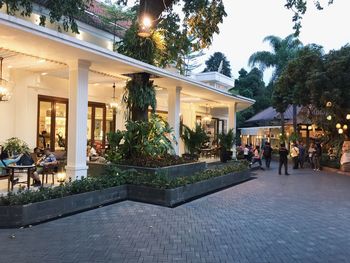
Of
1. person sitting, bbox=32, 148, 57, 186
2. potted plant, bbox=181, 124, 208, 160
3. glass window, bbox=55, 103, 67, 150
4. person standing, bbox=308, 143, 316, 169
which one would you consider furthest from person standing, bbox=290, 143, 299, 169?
person sitting, bbox=32, 148, 57, 186

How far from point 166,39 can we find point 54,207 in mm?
10080

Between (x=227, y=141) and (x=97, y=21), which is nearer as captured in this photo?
(x=97, y=21)

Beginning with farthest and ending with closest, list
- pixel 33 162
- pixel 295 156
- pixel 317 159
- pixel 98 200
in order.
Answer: pixel 295 156
pixel 317 159
pixel 33 162
pixel 98 200

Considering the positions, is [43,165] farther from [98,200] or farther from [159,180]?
[159,180]

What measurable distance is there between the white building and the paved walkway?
129 inches

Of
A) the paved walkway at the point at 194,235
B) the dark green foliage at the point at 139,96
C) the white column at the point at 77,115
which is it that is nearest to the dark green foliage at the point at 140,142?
the dark green foliage at the point at 139,96

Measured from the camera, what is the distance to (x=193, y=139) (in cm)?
1502

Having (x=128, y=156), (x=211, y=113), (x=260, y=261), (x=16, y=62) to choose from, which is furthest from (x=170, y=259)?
(x=211, y=113)

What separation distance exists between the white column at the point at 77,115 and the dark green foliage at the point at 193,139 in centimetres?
648

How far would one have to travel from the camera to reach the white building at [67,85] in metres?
7.85

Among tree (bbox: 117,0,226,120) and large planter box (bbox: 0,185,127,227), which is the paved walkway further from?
tree (bbox: 117,0,226,120)

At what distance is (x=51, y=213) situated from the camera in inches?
249

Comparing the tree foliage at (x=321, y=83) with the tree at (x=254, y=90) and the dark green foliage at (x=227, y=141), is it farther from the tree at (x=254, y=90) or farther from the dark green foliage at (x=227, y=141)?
the tree at (x=254, y=90)

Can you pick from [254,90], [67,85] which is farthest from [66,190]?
[254,90]
